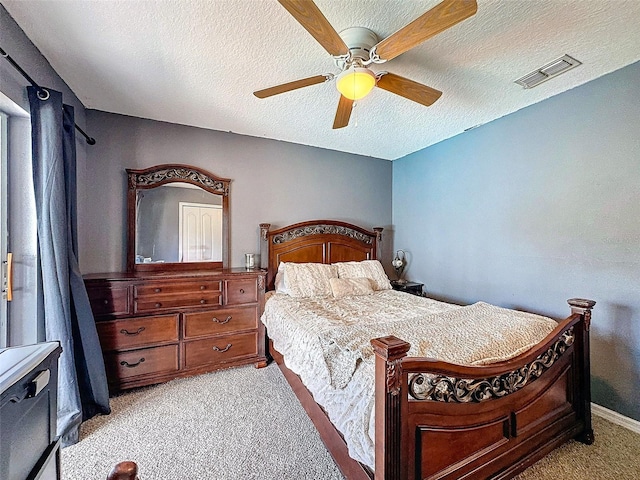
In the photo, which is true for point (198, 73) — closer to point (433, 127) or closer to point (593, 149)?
point (433, 127)

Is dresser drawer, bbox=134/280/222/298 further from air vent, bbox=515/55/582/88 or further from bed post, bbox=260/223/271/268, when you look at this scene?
air vent, bbox=515/55/582/88

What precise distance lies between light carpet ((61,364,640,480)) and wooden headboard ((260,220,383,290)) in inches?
59.6

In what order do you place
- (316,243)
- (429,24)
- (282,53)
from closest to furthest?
(429,24) < (282,53) < (316,243)

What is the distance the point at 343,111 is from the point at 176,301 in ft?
7.44

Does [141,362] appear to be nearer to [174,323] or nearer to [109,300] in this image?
[174,323]

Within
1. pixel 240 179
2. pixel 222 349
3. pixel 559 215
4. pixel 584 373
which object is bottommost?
pixel 222 349

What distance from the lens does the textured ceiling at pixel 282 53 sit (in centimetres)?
159

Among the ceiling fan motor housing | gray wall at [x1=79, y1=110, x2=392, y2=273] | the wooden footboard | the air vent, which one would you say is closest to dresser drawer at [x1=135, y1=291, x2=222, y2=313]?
gray wall at [x1=79, y1=110, x2=392, y2=273]

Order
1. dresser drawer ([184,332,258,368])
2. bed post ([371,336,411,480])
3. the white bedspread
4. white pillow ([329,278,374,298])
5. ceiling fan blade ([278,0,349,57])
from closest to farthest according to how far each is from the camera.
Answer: bed post ([371,336,411,480]) → ceiling fan blade ([278,0,349,57]) → the white bedspread → dresser drawer ([184,332,258,368]) → white pillow ([329,278,374,298])

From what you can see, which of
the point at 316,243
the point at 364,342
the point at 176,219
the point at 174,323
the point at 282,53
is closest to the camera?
the point at 364,342

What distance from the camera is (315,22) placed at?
1.37 metres

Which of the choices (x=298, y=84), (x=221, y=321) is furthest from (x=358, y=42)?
(x=221, y=321)

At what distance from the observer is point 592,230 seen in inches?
90.5

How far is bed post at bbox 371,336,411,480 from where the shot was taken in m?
1.14
